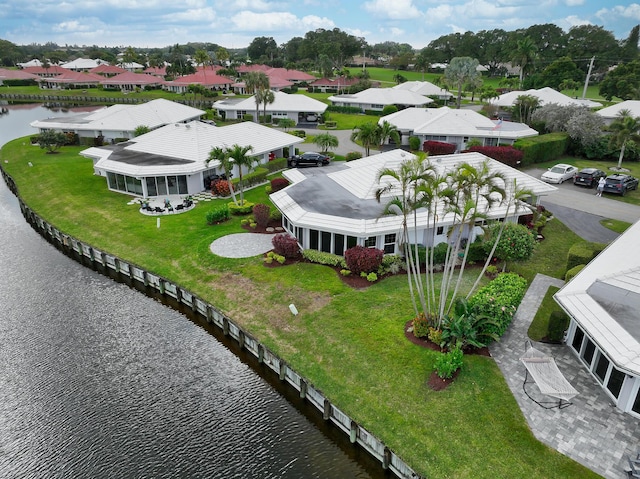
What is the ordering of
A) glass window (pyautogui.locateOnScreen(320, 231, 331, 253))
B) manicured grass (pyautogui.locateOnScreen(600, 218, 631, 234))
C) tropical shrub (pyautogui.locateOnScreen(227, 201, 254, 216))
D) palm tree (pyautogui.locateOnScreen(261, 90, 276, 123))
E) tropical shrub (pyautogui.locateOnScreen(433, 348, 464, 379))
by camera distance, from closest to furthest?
tropical shrub (pyautogui.locateOnScreen(433, 348, 464, 379)), glass window (pyautogui.locateOnScreen(320, 231, 331, 253)), manicured grass (pyautogui.locateOnScreen(600, 218, 631, 234)), tropical shrub (pyautogui.locateOnScreen(227, 201, 254, 216)), palm tree (pyautogui.locateOnScreen(261, 90, 276, 123))

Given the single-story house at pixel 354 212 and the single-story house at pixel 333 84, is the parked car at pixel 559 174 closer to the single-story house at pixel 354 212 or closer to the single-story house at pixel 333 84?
the single-story house at pixel 354 212

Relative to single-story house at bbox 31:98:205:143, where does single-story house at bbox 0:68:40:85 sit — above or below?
above

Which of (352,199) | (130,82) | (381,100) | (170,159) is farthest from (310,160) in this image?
(130,82)

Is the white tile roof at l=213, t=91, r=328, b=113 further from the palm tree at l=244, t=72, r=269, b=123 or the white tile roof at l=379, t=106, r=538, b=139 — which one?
the white tile roof at l=379, t=106, r=538, b=139

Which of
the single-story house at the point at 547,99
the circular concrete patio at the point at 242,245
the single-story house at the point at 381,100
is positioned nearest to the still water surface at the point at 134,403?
the circular concrete patio at the point at 242,245

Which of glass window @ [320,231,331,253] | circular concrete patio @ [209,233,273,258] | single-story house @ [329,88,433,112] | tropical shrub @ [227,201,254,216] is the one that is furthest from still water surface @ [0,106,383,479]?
single-story house @ [329,88,433,112]

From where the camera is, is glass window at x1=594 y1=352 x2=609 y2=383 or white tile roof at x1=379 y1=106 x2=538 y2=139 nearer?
glass window at x1=594 y1=352 x2=609 y2=383

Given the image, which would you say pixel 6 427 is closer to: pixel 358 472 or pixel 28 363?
pixel 28 363

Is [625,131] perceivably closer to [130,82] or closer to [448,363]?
[448,363]
